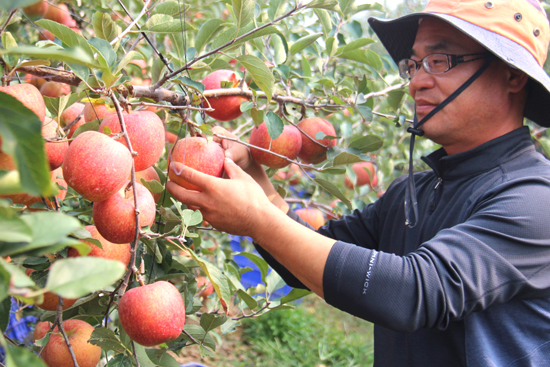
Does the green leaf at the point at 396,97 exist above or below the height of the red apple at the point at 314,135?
above

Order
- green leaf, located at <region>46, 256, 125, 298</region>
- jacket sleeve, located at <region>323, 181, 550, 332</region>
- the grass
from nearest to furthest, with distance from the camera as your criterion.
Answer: green leaf, located at <region>46, 256, 125, 298</region> → jacket sleeve, located at <region>323, 181, 550, 332</region> → the grass

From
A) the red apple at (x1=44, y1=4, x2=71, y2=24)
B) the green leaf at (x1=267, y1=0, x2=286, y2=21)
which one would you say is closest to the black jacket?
the green leaf at (x1=267, y1=0, x2=286, y2=21)

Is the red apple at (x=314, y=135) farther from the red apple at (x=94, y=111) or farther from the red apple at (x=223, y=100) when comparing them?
the red apple at (x=94, y=111)

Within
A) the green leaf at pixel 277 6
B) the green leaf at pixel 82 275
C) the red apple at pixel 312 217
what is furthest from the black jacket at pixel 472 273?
the red apple at pixel 312 217

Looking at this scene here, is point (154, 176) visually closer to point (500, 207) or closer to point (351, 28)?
point (500, 207)

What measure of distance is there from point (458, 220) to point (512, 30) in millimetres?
518

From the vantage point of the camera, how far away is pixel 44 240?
403 mm

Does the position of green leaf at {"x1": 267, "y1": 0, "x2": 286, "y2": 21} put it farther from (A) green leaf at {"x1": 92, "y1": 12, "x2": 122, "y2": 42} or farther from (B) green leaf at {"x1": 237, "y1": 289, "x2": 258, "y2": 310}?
(B) green leaf at {"x1": 237, "y1": 289, "x2": 258, "y2": 310}

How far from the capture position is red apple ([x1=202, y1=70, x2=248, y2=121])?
116cm

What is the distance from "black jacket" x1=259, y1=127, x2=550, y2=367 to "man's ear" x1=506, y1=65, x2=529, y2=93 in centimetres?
11

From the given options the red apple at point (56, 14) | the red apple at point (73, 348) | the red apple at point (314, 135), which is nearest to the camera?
the red apple at point (73, 348)

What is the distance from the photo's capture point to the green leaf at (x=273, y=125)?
1.10m

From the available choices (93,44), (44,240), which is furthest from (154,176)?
(44,240)

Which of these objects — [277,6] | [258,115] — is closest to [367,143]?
[258,115]
